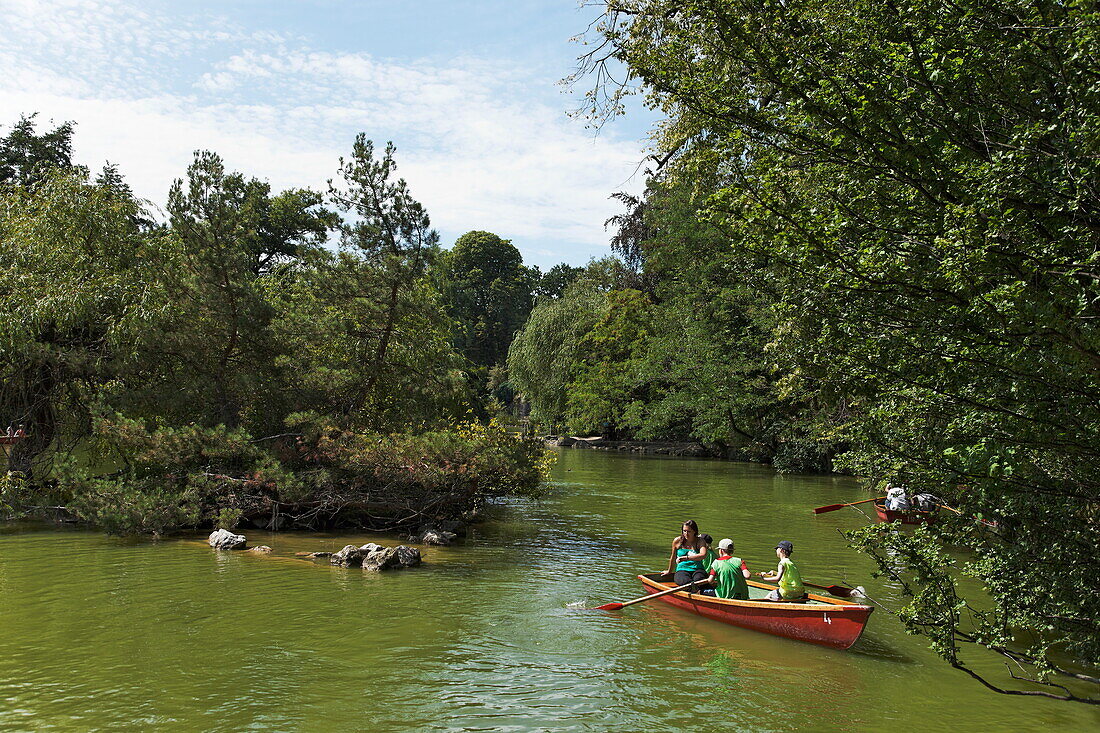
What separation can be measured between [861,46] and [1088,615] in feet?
17.7

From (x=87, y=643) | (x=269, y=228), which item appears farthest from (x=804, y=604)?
(x=269, y=228)

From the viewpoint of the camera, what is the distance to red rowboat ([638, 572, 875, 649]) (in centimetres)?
943

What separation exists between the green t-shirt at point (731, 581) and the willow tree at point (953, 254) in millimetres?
3335

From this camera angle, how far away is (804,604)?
389 inches

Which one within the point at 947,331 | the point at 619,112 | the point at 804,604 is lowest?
the point at 804,604

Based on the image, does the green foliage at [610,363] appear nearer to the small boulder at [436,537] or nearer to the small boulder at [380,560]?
the small boulder at [436,537]

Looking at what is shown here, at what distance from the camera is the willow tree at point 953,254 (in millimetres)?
5605

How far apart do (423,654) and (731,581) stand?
4433 millimetres

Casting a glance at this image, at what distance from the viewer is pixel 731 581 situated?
10938 millimetres

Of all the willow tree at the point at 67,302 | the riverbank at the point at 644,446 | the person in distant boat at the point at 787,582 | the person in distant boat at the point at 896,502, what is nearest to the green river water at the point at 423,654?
the person in distant boat at the point at 787,582

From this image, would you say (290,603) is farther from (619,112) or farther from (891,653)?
(619,112)

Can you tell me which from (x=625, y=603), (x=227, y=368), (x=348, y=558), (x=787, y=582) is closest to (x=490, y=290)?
(x=227, y=368)

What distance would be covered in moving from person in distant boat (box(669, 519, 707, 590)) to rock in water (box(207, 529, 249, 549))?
8.29 meters

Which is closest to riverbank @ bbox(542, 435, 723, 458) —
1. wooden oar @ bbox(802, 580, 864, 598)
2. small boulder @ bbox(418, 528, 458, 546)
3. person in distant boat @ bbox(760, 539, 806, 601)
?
small boulder @ bbox(418, 528, 458, 546)
